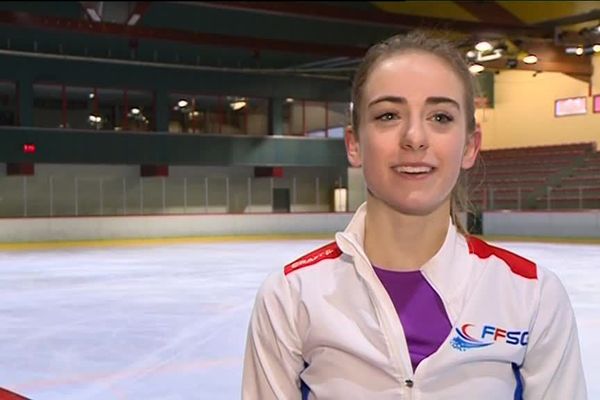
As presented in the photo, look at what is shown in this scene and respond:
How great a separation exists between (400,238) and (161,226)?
1990 cm

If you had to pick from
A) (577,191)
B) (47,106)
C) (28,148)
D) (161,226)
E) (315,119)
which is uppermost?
(47,106)

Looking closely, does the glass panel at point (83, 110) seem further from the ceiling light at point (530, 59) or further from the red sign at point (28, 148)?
the ceiling light at point (530, 59)

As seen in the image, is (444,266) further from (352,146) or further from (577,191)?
(577,191)

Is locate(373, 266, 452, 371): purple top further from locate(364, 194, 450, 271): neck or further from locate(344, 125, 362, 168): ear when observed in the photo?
locate(344, 125, 362, 168): ear

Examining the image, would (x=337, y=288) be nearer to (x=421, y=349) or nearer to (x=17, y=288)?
(x=421, y=349)

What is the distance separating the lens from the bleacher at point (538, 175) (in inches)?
790

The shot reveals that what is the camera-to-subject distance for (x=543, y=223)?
19.7 meters

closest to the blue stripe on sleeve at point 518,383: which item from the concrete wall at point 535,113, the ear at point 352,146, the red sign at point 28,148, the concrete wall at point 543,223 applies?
the ear at point 352,146

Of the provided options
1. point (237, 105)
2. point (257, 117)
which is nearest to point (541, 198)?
point (257, 117)

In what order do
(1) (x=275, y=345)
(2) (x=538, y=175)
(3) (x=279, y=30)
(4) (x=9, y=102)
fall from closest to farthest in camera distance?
(1) (x=275, y=345), (2) (x=538, y=175), (4) (x=9, y=102), (3) (x=279, y=30)

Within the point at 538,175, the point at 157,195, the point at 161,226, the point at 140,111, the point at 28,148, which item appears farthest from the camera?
the point at 140,111

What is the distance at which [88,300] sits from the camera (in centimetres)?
837

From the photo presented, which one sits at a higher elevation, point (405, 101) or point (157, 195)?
point (405, 101)

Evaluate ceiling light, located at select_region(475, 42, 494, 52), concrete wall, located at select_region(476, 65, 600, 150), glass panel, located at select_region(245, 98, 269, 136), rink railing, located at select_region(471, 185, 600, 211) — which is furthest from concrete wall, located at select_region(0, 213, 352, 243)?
concrete wall, located at select_region(476, 65, 600, 150)
